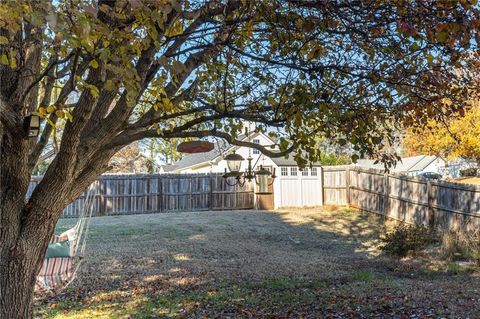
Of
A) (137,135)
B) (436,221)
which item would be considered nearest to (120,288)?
(137,135)

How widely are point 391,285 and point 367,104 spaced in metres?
3.75

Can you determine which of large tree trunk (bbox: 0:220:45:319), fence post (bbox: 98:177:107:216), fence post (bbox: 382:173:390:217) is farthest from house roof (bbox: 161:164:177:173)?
large tree trunk (bbox: 0:220:45:319)

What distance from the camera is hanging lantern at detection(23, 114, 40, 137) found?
2.24 metres

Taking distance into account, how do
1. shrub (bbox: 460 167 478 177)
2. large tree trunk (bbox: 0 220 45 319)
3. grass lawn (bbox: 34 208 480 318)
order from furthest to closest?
shrub (bbox: 460 167 478 177), grass lawn (bbox: 34 208 480 318), large tree trunk (bbox: 0 220 45 319)

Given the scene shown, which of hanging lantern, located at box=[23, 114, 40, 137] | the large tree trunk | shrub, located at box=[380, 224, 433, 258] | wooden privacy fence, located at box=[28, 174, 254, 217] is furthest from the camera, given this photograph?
wooden privacy fence, located at box=[28, 174, 254, 217]

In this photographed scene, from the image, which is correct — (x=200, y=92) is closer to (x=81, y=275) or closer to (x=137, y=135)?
(x=137, y=135)

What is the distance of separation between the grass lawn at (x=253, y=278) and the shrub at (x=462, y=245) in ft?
1.59

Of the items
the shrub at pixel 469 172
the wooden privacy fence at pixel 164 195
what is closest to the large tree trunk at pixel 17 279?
the wooden privacy fence at pixel 164 195

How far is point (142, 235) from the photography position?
1091 cm

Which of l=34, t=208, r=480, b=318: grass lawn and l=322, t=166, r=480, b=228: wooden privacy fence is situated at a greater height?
l=322, t=166, r=480, b=228: wooden privacy fence

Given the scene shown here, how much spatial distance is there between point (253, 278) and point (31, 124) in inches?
203

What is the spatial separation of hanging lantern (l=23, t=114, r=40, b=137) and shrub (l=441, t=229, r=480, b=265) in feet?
25.3

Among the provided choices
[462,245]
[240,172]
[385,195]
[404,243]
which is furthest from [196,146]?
[385,195]

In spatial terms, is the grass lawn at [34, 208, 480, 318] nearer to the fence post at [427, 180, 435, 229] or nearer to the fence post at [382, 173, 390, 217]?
the fence post at [382, 173, 390, 217]
